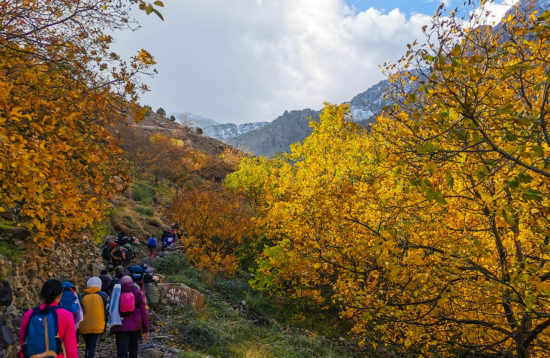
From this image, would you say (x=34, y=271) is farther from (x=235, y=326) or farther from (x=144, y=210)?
(x=144, y=210)

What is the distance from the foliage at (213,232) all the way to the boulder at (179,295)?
4192 millimetres

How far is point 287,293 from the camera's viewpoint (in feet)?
47.5

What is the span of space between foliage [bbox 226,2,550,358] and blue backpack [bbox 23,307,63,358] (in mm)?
3904

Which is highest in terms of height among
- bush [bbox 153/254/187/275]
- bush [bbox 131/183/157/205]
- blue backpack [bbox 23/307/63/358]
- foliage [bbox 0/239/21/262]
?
bush [bbox 131/183/157/205]

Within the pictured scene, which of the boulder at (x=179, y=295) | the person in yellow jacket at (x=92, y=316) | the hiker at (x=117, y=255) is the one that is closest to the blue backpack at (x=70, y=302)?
the person in yellow jacket at (x=92, y=316)

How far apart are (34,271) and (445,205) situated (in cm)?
959

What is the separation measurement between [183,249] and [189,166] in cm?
2050

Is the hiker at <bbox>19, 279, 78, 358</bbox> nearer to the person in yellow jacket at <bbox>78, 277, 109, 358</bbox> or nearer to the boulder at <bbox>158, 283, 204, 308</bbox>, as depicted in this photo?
the person in yellow jacket at <bbox>78, 277, 109, 358</bbox>

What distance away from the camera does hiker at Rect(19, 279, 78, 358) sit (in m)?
3.88

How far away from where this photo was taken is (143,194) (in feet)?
85.8

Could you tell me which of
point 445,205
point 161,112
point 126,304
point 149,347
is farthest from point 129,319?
point 161,112

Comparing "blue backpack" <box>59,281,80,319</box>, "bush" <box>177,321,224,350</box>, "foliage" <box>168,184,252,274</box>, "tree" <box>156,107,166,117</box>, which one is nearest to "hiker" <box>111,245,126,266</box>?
"foliage" <box>168,184,252,274</box>

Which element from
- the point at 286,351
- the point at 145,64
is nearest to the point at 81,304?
the point at 145,64

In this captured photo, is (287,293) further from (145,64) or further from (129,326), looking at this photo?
(145,64)
